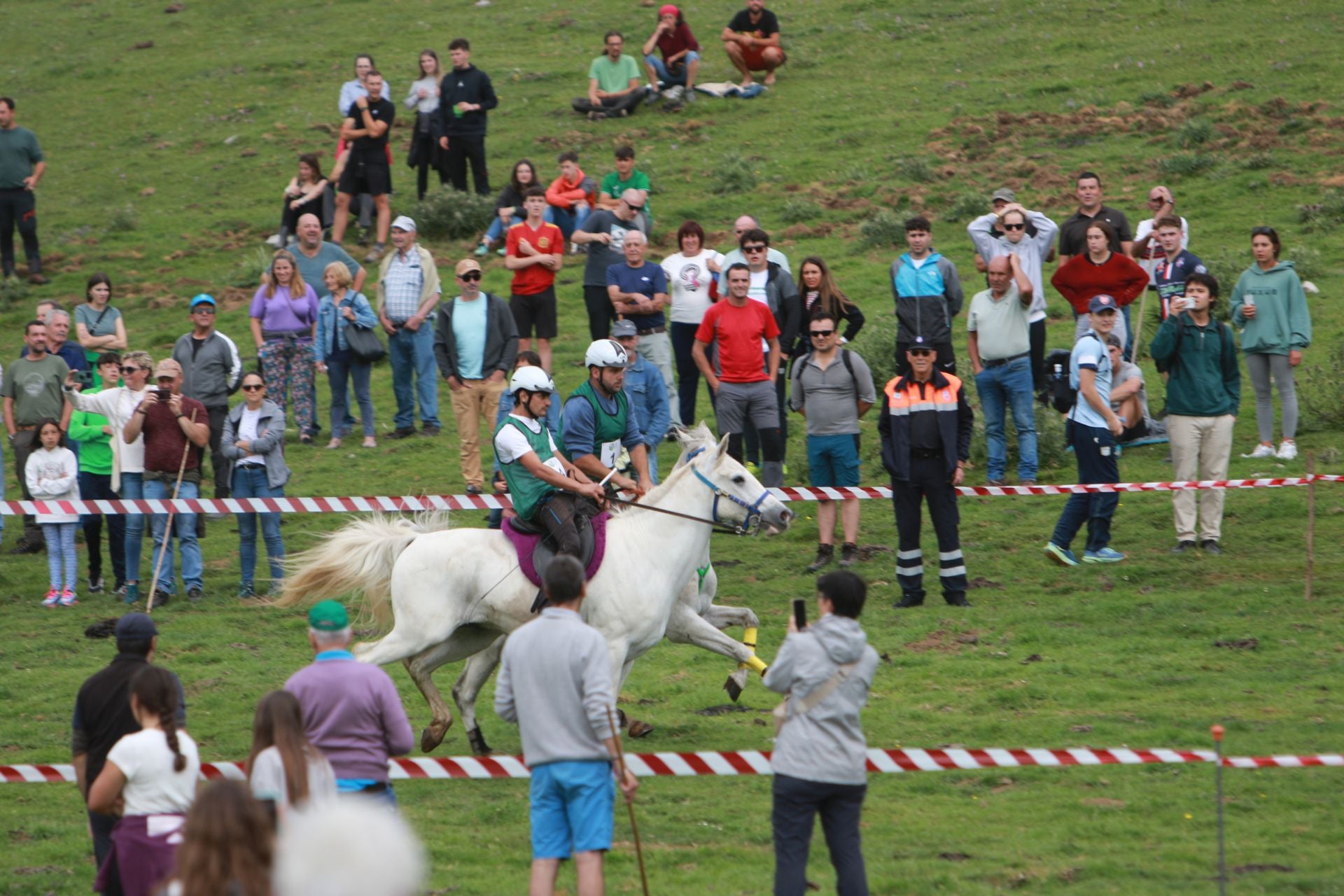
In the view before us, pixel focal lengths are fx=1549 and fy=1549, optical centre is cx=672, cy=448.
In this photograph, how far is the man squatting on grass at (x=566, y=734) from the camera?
7441 mm

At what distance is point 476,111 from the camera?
26.2 m

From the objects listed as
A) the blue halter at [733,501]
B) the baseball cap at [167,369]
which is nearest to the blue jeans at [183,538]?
the baseball cap at [167,369]

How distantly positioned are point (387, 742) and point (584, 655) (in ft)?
3.35

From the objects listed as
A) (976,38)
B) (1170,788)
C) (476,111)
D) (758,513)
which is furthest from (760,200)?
(1170,788)

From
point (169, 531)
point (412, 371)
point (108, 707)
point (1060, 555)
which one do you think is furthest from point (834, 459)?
point (108, 707)

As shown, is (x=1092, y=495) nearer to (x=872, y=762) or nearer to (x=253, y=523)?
(x=872, y=762)

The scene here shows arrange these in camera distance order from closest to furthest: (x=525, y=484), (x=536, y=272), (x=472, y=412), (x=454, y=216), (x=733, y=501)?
(x=525, y=484) < (x=733, y=501) < (x=472, y=412) < (x=536, y=272) < (x=454, y=216)

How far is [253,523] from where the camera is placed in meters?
15.3

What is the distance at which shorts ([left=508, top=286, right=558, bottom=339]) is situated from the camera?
19578 mm

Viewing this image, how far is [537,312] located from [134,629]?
1248cm

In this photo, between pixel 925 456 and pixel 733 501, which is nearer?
pixel 733 501

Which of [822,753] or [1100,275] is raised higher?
[1100,275]

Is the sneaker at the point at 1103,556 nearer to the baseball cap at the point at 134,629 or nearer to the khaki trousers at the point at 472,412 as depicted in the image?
the khaki trousers at the point at 472,412

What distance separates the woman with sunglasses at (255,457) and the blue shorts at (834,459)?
522 centimetres
